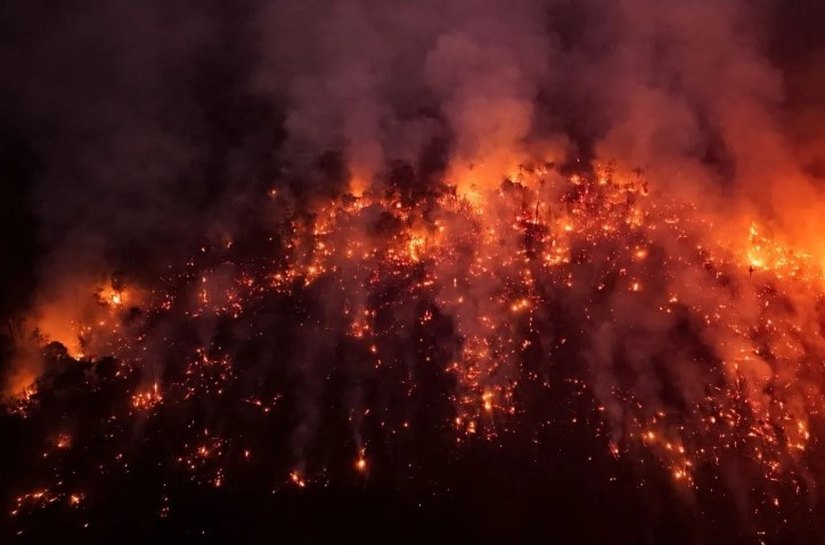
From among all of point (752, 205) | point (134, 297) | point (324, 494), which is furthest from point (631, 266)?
point (134, 297)

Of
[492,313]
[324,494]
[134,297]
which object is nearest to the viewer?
[324,494]

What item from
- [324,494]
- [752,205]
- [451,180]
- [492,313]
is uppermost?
[451,180]

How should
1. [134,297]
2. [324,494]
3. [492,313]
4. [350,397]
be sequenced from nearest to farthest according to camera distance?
[324,494]
[350,397]
[492,313]
[134,297]

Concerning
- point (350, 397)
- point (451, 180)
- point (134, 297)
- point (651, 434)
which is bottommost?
point (651, 434)

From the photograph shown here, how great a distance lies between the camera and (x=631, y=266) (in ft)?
84.9

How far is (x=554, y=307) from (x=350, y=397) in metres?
8.58

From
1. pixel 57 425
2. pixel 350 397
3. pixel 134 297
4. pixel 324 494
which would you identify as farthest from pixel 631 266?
pixel 57 425

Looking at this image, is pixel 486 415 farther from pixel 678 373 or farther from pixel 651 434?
pixel 678 373

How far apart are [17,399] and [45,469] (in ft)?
11.0

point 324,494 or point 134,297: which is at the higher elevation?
point 134,297

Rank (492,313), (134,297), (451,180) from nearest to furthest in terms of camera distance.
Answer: (492,313) → (134,297) → (451,180)

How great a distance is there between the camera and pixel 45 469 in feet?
70.0

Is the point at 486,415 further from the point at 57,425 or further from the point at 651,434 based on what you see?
the point at 57,425

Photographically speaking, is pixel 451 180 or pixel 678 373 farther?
pixel 451 180
